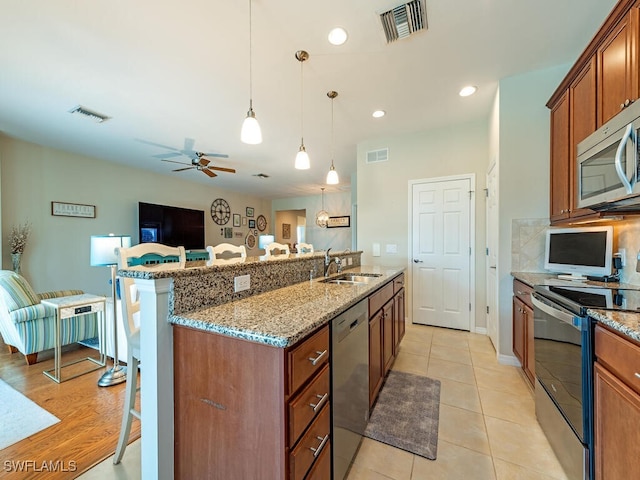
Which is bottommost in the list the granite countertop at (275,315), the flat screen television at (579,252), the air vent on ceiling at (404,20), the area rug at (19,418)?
the area rug at (19,418)

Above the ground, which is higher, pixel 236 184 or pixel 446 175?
pixel 236 184

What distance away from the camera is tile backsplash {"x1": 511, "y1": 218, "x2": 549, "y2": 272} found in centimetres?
247

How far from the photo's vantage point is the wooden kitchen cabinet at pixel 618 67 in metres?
1.39

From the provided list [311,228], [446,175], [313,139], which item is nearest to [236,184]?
[311,228]

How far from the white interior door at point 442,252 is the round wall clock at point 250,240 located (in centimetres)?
571

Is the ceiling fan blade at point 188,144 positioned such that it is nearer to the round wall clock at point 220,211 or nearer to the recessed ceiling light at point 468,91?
the round wall clock at point 220,211

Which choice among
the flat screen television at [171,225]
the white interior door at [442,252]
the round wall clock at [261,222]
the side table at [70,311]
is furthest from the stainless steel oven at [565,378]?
the round wall clock at [261,222]

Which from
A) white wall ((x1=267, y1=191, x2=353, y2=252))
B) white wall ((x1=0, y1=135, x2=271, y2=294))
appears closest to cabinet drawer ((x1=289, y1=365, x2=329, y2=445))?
white wall ((x1=0, y1=135, x2=271, y2=294))

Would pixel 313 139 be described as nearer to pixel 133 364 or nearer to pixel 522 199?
pixel 522 199

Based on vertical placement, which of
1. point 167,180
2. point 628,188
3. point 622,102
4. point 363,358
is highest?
point 167,180

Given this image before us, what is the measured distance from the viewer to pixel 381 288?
6.78 ft

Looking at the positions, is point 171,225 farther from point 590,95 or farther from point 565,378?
point 590,95

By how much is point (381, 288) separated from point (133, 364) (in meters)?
1.69

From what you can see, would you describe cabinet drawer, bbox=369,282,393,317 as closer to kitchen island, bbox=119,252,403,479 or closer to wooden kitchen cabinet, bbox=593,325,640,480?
kitchen island, bbox=119,252,403,479
